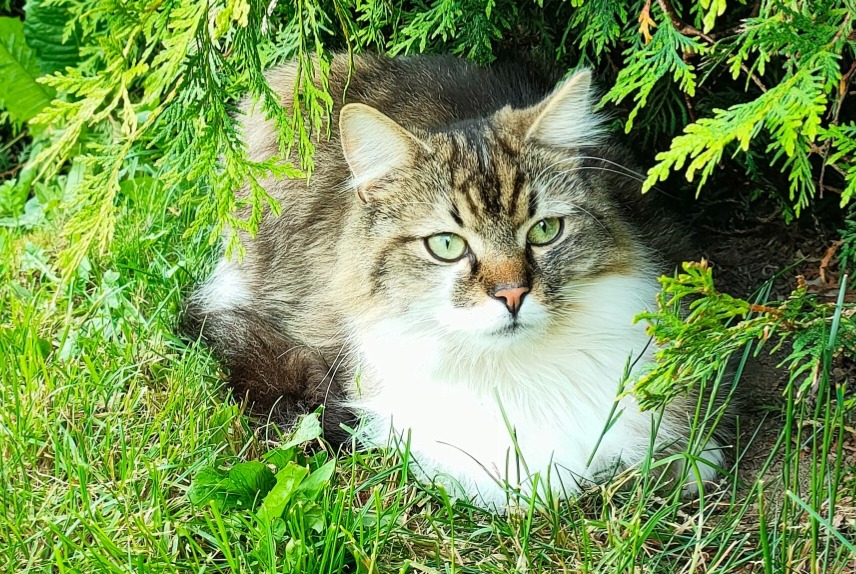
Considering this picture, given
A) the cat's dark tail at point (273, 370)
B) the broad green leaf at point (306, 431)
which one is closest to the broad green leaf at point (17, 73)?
the cat's dark tail at point (273, 370)

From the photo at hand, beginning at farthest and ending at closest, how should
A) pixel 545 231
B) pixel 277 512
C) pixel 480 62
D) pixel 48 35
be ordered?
1. pixel 48 35
2. pixel 480 62
3. pixel 545 231
4. pixel 277 512

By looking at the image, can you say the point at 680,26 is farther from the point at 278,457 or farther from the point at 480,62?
the point at 278,457

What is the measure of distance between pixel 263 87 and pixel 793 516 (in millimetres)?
1628

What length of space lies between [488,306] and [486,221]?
231 millimetres

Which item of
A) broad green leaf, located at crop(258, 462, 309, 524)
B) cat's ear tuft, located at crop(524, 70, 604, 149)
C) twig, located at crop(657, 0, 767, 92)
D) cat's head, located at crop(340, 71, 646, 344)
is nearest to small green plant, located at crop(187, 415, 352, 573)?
broad green leaf, located at crop(258, 462, 309, 524)

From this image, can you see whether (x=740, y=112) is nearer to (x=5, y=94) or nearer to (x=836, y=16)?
(x=836, y=16)

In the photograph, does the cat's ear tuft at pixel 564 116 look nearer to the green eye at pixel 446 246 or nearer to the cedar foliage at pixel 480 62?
the cedar foliage at pixel 480 62

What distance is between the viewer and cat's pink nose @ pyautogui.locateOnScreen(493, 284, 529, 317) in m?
2.17

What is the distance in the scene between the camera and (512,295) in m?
2.18

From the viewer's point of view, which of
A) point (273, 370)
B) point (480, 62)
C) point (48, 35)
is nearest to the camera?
point (273, 370)

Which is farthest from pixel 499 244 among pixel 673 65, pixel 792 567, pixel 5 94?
pixel 5 94

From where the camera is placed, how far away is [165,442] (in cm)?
245

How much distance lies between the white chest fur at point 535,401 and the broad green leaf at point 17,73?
7.87 feet

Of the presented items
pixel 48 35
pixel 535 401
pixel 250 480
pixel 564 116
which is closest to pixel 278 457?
pixel 250 480
